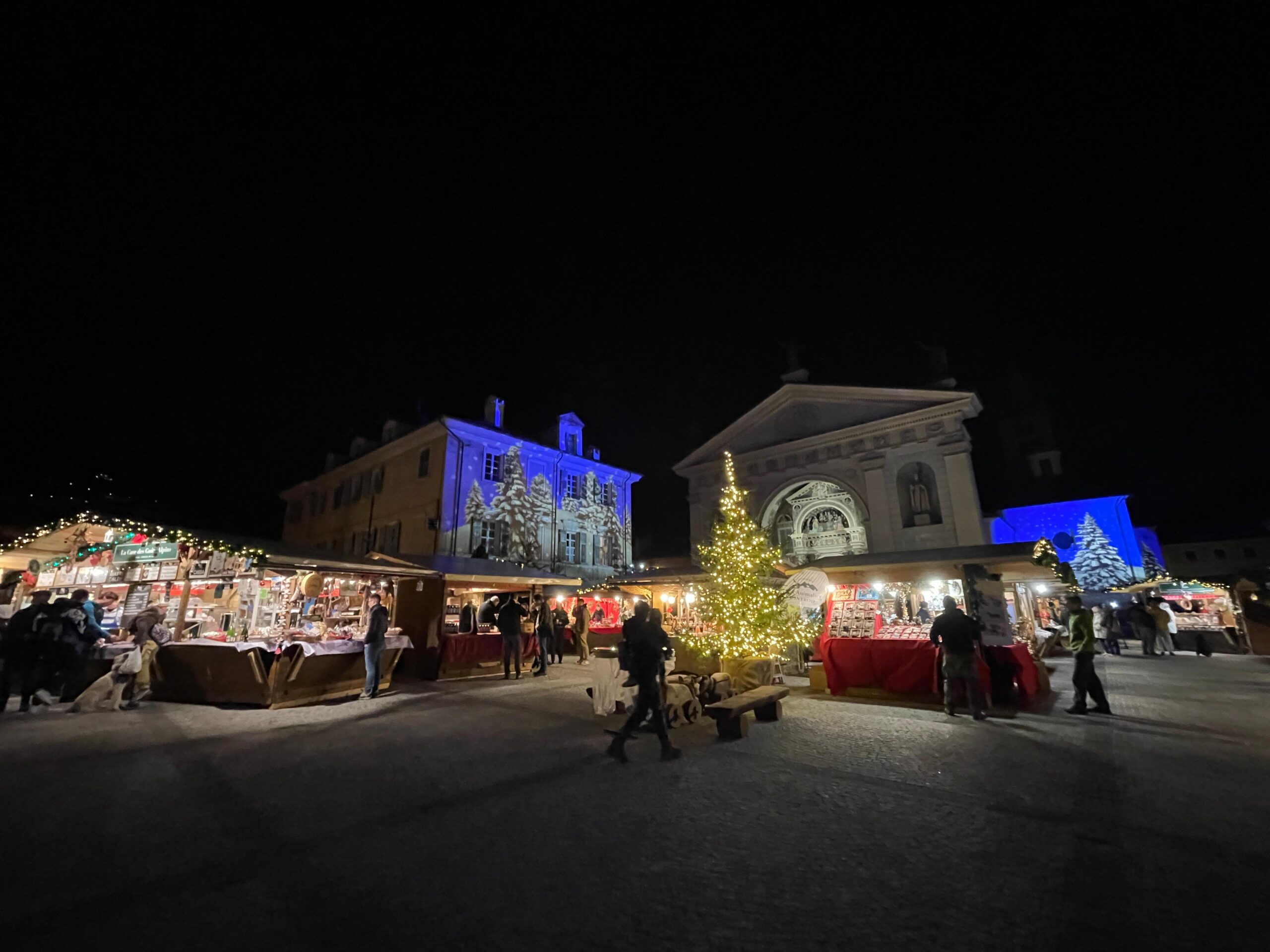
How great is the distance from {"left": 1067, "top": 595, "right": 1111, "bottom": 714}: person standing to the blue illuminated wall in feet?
71.9

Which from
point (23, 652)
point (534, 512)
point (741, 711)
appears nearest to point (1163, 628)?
point (741, 711)

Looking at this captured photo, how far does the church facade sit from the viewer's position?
19578 mm

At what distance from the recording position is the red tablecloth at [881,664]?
973 cm

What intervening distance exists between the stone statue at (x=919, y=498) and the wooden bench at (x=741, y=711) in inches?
563

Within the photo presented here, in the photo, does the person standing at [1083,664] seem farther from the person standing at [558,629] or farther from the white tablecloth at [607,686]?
the person standing at [558,629]

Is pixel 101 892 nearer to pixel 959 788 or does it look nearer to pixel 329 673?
pixel 959 788

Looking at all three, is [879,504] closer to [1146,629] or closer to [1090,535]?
[1146,629]

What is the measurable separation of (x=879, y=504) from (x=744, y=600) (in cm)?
1104

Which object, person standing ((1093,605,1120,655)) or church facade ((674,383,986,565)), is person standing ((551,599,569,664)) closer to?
church facade ((674,383,986,565))

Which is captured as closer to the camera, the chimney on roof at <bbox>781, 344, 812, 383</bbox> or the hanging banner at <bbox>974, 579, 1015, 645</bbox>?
the hanging banner at <bbox>974, 579, 1015, 645</bbox>

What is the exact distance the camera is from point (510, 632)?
13.1 meters

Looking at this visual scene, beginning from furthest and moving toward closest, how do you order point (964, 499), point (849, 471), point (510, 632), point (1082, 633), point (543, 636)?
1. point (849, 471)
2. point (964, 499)
3. point (543, 636)
4. point (510, 632)
5. point (1082, 633)

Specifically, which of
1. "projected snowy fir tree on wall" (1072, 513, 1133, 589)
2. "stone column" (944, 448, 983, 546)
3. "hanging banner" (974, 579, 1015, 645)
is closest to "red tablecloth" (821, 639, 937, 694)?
"hanging banner" (974, 579, 1015, 645)

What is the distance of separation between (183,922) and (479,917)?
1498 millimetres
